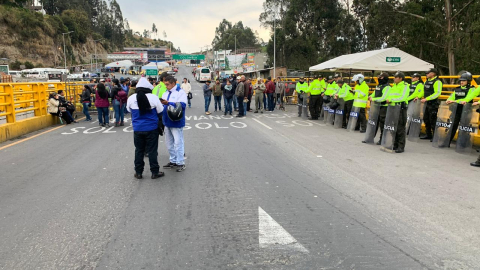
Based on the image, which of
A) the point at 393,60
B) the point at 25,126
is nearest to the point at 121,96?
the point at 25,126

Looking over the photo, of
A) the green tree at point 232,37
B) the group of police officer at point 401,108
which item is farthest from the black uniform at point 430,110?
the green tree at point 232,37

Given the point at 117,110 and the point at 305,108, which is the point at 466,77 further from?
the point at 117,110

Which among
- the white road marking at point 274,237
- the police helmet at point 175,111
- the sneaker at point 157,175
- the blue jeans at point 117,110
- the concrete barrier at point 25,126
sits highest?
the police helmet at point 175,111

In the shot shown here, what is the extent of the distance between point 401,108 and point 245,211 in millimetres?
5528

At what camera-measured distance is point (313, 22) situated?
2144 inches

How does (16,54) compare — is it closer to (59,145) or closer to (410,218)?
(59,145)

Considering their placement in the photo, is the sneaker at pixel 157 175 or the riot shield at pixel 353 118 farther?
the riot shield at pixel 353 118

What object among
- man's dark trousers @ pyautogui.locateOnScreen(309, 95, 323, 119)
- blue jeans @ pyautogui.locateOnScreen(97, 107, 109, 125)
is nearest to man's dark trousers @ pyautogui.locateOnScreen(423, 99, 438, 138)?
man's dark trousers @ pyautogui.locateOnScreen(309, 95, 323, 119)

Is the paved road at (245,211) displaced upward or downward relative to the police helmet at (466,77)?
downward

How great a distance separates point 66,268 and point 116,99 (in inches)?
425

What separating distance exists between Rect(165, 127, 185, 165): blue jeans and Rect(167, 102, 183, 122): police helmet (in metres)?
0.37

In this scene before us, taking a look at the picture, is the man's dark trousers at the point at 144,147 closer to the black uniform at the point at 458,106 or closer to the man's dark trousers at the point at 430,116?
the black uniform at the point at 458,106

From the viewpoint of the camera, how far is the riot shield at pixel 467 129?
26.7 feet

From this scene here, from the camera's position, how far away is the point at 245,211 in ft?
15.4
